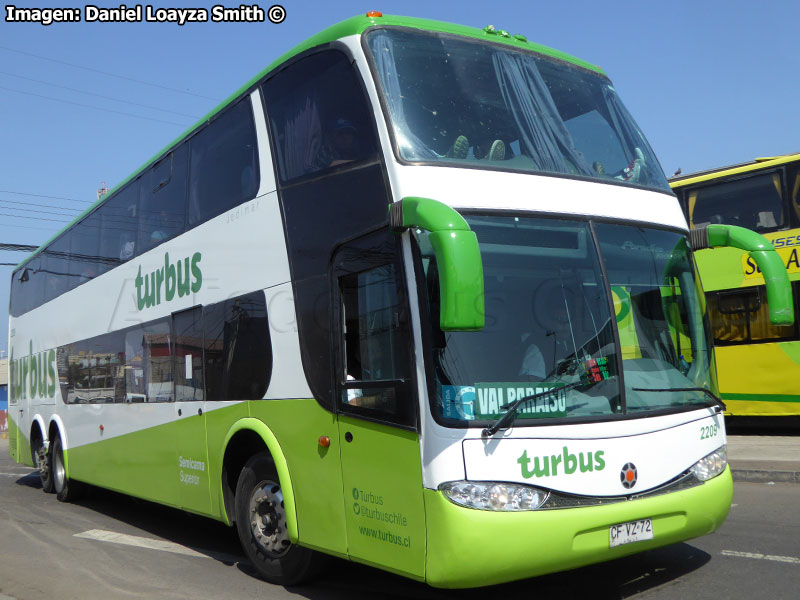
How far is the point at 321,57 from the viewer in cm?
→ 598

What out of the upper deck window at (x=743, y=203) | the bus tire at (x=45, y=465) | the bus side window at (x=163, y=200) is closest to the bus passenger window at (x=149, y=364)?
the bus side window at (x=163, y=200)

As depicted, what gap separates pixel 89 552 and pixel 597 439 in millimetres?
5739

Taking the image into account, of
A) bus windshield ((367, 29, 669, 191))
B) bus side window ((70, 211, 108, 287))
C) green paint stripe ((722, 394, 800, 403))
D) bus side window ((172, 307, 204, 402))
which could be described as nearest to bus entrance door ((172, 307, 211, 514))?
bus side window ((172, 307, 204, 402))

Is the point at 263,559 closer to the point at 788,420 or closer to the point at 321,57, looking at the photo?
the point at 321,57

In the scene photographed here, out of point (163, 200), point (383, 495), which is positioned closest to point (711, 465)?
point (383, 495)

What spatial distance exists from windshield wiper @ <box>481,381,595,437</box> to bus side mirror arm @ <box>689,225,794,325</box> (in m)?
1.58

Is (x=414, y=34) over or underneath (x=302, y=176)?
over

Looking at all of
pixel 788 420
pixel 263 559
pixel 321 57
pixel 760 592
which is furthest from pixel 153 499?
pixel 788 420

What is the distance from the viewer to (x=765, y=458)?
37.3 ft

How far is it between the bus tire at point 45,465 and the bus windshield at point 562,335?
10.5m

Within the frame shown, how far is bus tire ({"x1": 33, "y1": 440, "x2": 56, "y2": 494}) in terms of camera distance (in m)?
13.2

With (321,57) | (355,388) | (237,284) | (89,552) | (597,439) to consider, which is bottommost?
(89,552)

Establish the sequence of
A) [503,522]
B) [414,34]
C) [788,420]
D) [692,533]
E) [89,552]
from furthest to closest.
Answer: [788,420] → [89,552] → [414,34] → [692,533] → [503,522]

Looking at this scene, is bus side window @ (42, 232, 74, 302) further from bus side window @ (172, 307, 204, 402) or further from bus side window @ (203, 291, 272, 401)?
bus side window @ (203, 291, 272, 401)
